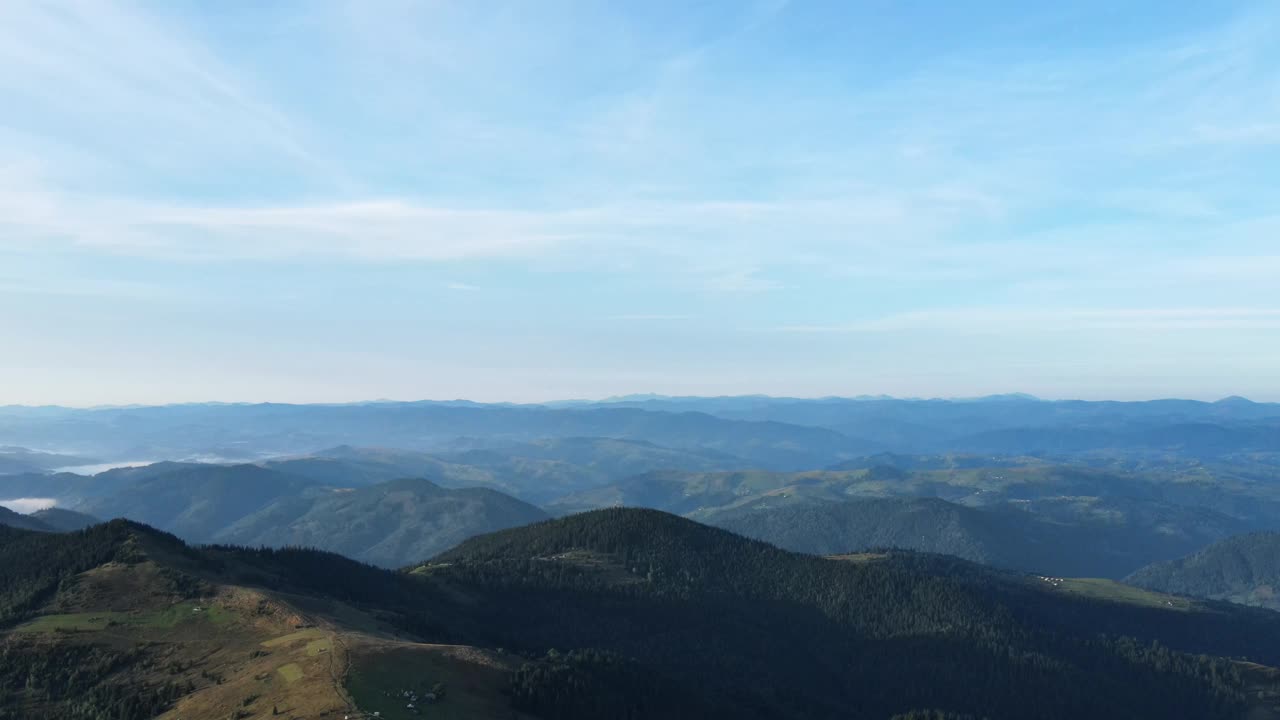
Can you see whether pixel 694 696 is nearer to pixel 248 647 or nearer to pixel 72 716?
pixel 248 647

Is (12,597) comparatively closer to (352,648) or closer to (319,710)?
(352,648)

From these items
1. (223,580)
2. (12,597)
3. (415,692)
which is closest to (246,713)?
(415,692)

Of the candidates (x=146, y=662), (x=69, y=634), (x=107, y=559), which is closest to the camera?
(x=146, y=662)

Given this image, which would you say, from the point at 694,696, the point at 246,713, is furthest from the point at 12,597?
the point at 694,696

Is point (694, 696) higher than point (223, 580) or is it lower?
lower

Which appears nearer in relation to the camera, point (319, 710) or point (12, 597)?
point (319, 710)

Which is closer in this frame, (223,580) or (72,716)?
(72,716)

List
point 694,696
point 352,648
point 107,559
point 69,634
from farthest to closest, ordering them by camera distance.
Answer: point 107,559
point 694,696
point 69,634
point 352,648

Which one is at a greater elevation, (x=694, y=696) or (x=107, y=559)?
(x=107, y=559)

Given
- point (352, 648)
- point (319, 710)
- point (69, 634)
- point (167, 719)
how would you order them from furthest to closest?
1. point (69, 634)
2. point (352, 648)
3. point (167, 719)
4. point (319, 710)
